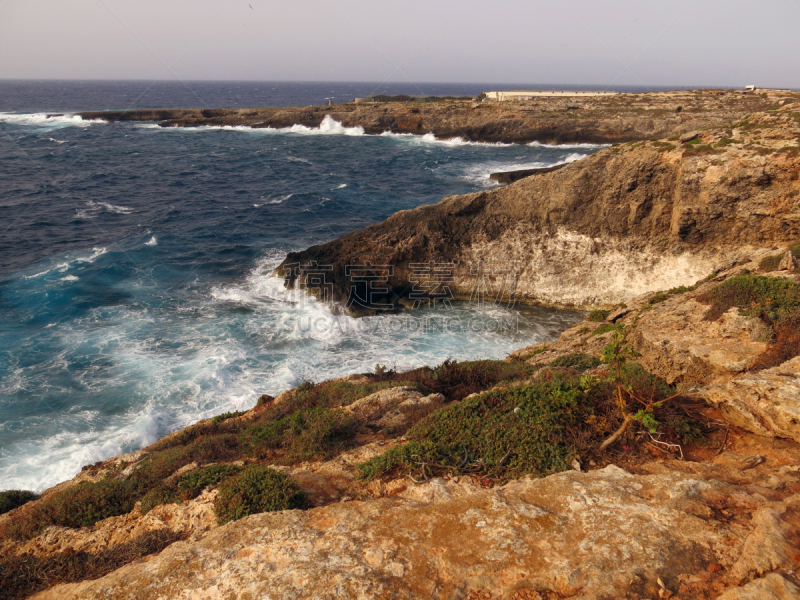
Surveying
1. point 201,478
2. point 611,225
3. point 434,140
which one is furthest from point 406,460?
point 434,140

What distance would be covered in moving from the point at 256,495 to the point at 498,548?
3.55 meters

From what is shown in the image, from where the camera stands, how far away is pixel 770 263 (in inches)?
535

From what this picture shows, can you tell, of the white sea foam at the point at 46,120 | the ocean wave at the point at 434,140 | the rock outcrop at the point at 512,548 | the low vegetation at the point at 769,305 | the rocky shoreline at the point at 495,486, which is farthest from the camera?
the white sea foam at the point at 46,120

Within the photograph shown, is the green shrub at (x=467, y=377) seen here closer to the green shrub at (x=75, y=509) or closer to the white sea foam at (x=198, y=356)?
the white sea foam at (x=198, y=356)

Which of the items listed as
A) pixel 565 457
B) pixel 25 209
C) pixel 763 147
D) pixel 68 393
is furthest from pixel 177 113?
pixel 565 457

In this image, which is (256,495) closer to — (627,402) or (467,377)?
(627,402)

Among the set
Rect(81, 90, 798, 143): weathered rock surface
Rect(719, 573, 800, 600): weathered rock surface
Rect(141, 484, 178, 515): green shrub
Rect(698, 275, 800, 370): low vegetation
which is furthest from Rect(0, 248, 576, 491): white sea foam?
Rect(81, 90, 798, 143): weathered rock surface

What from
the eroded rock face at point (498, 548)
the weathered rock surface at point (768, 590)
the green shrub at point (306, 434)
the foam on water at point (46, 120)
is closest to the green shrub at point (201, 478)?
the green shrub at point (306, 434)

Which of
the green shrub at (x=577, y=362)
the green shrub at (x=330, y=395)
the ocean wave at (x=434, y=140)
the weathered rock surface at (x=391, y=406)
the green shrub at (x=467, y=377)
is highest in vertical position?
the ocean wave at (x=434, y=140)

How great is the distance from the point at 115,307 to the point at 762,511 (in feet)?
80.8

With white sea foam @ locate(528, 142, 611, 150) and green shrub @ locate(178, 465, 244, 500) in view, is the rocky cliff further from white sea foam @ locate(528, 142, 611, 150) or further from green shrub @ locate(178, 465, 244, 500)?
white sea foam @ locate(528, 142, 611, 150)

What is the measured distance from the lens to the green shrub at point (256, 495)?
6.42m

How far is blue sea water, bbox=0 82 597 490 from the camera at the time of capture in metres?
15.5

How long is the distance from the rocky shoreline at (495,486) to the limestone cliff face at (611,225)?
6474mm
